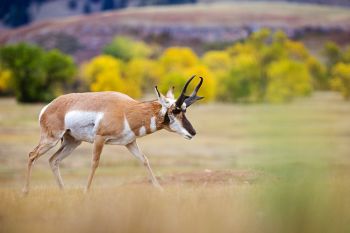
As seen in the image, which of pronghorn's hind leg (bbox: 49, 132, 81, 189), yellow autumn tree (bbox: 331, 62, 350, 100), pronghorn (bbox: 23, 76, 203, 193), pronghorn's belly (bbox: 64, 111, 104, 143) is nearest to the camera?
pronghorn (bbox: 23, 76, 203, 193)

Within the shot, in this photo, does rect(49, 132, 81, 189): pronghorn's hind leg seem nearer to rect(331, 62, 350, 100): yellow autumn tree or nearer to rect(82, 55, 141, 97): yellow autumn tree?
rect(82, 55, 141, 97): yellow autumn tree

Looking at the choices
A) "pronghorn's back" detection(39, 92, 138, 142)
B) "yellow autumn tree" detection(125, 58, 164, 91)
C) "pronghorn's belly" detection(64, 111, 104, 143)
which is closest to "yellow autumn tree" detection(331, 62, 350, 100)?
"yellow autumn tree" detection(125, 58, 164, 91)

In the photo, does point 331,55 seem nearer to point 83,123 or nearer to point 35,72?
point 35,72

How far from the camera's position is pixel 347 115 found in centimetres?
8956

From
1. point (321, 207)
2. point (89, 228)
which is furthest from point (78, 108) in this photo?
point (321, 207)

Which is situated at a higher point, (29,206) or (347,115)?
(29,206)

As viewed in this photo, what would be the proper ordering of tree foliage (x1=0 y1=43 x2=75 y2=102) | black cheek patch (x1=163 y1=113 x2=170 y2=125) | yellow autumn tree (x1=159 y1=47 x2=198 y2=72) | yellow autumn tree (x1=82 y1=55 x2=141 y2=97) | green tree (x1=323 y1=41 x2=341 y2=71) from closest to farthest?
black cheek patch (x1=163 y1=113 x2=170 y2=125)
tree foliage (x1=0 y1=43 x2=75 y2=102)
yellow autumn tree (x1=82 y1=55 x2=141 y2=97)
yellow autumn tree (x1=159 y1=47 x2=198 y2=72)
green tree (x1=323 y1=41 x2=341 y2=71)

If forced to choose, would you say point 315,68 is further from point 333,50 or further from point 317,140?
point 317,140

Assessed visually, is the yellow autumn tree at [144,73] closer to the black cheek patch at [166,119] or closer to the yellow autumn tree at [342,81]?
the yellow autumn tree at [342,81]

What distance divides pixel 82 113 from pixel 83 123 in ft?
0.68

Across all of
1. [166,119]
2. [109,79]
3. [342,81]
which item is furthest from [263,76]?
[166,119]

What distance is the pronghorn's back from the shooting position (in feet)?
48.8

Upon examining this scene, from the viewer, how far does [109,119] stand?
580 inches

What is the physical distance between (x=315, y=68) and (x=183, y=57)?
3124 cm
